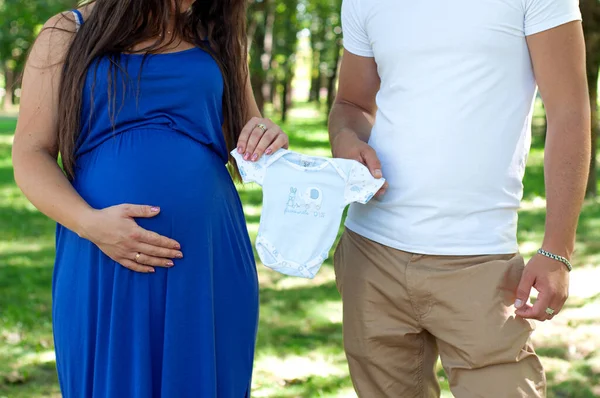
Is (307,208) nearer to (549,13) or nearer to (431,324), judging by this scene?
(431,324)

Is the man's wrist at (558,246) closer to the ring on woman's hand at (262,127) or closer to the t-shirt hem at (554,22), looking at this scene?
the t-shirt hem at (554,22)

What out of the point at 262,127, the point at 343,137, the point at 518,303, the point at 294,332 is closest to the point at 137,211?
the point at 262,127

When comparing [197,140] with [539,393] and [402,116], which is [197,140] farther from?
[539,393]

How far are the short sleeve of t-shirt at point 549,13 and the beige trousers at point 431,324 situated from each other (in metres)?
0.72

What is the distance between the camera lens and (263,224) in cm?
247

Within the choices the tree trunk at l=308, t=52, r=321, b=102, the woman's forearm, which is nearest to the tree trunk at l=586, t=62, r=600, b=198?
the woman's forearm

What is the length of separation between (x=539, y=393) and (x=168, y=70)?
1.58 metres

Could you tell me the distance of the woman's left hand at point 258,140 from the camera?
2.50m

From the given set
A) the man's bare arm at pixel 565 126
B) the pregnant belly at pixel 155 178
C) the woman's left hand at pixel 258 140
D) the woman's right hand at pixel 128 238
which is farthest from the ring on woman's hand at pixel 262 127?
the man's bare arm at pixel 565 126

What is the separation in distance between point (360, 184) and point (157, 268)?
2.30ft

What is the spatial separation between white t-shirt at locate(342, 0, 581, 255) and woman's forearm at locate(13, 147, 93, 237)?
990 mm

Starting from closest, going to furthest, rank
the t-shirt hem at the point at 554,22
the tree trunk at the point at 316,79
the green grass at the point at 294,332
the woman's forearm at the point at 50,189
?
1. the t-shirt hem at the point at 554,22
2. the woman's forearm at the point at 50,189
3. the green grass at the point at 294,332
4. the tree trunk at the point at 316,79

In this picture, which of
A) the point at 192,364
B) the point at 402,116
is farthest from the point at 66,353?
the point at 402,116

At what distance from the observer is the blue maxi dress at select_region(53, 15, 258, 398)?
7.92 ft
